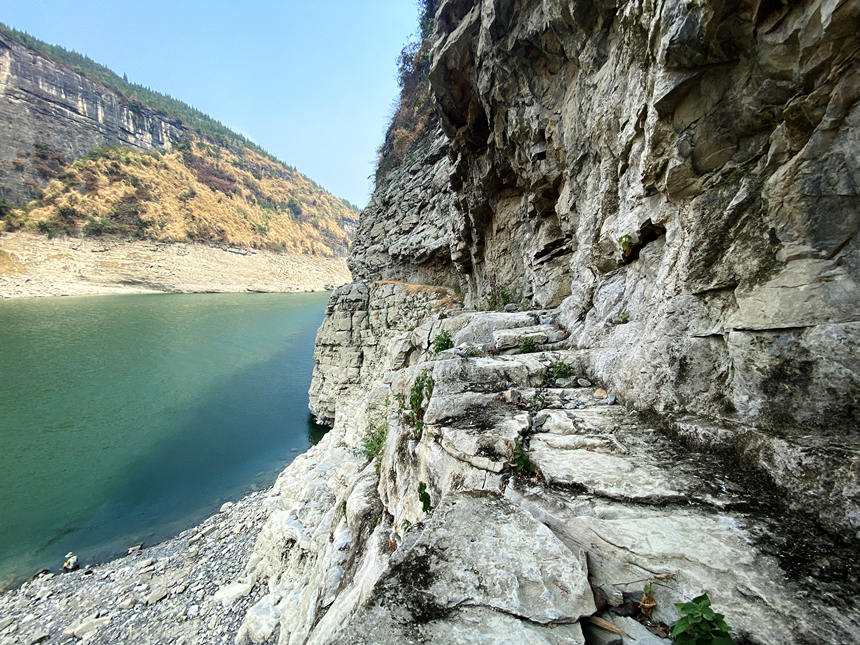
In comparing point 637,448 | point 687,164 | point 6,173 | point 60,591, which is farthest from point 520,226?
point 6,173

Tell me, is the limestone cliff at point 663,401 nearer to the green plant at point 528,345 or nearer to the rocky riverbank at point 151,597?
the green plant at point 528,345

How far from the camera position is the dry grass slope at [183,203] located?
50.6 meters

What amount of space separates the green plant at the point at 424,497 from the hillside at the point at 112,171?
69.1m

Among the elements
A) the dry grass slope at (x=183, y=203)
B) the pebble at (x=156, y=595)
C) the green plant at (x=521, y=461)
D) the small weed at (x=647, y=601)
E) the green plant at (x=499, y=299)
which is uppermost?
the dry grass slope at (x=183, y=203)

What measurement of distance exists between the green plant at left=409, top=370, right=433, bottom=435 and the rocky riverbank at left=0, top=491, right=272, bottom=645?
557cm

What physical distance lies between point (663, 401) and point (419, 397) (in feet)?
8.43

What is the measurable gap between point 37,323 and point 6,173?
41.4m

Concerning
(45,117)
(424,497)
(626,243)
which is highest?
(45,117)

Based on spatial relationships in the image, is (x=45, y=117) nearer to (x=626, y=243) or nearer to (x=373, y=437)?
(x=373, y=437)

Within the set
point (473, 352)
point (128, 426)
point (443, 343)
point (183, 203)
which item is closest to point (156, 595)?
point (443, 343)

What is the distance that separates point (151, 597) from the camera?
7191 mm

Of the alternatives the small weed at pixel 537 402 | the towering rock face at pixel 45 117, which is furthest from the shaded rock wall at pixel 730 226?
the towering rock face at pixel 45 117

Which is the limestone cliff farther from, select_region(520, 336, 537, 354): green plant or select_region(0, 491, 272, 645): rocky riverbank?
select_region(0, 491, 272, 645): rocky riverbank

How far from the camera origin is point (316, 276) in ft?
244
